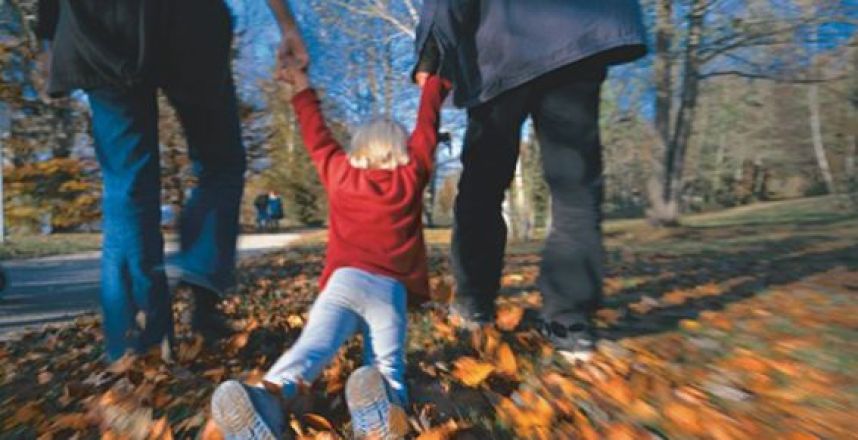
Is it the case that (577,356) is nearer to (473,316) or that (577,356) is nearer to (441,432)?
(473,316)

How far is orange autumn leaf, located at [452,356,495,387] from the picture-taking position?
2.14m

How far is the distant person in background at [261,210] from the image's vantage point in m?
27.7

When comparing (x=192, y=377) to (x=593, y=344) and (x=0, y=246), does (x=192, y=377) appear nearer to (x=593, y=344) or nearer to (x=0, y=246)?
(x=593, y=344)

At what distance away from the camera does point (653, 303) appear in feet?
11.8

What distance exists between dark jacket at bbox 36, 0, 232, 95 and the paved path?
0.73 meters

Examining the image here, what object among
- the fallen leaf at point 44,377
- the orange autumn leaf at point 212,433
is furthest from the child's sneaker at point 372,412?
the fallen leaf at point 44,377

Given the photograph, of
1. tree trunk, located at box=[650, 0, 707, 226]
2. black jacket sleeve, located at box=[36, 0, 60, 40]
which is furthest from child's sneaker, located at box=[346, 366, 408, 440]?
tree trunk, located at box=[650, 0, 707, 226]

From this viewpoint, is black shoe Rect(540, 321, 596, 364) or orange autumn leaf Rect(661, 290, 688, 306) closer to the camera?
black shoe Rect(540, 321, 596, 364)

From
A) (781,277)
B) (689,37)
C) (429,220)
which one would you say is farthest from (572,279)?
(429,220)

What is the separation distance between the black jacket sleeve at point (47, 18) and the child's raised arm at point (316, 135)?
0.90 metres

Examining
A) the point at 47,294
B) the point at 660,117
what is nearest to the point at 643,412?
the point at 47,294

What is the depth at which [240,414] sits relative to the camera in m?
1.51

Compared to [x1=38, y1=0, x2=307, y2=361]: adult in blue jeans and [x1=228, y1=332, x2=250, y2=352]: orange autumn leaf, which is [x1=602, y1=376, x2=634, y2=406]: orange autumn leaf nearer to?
[x1=228, y1=332, x2=250, y2=352]: orange autumn leaf

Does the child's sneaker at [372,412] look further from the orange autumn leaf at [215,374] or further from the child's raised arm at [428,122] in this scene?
the child's raised arm at [428,122]
